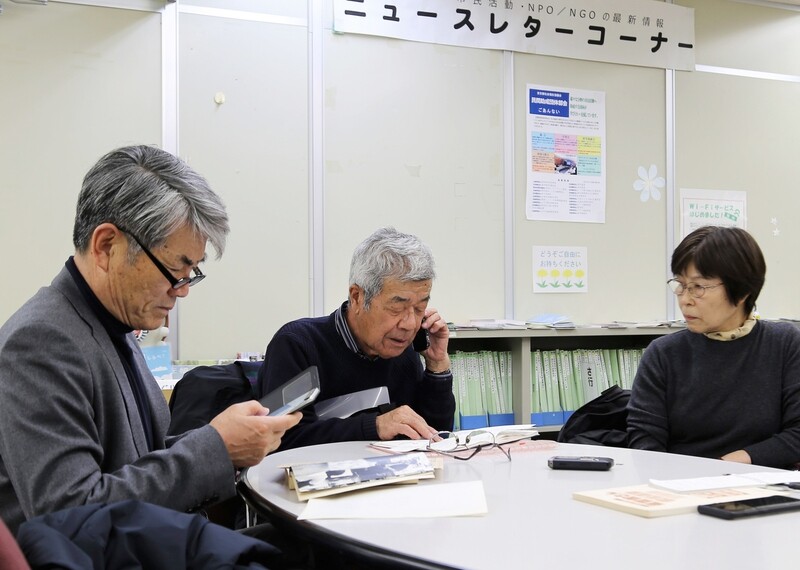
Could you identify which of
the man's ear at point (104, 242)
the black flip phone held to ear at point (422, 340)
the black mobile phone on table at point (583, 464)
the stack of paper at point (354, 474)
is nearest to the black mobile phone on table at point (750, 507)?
the black mobile phone on table at point (583, 464)

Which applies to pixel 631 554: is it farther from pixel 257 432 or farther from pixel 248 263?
pixel 248 263

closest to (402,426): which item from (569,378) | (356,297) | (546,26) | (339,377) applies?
(339,377)

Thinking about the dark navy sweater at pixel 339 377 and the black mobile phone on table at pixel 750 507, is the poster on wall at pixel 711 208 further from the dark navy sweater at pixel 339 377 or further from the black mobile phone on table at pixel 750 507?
the black mobile phone on table at pixel 750 507

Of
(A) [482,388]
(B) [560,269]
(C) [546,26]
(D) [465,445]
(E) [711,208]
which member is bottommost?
(A) [482,388]

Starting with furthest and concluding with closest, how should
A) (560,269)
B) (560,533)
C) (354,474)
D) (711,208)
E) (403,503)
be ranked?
(711,208)
(560,269)
(354,474)
(403,503)
(560,533)

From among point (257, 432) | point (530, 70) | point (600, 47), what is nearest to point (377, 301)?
point (257, 432)

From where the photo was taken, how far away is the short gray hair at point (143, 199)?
1.30 metres

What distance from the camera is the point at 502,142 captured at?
3.78m

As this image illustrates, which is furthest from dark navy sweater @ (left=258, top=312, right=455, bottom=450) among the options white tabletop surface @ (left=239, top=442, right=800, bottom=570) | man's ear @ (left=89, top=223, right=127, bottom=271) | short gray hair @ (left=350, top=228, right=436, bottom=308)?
man's ear @ (left=89, top=223, right=127, bottom=271)

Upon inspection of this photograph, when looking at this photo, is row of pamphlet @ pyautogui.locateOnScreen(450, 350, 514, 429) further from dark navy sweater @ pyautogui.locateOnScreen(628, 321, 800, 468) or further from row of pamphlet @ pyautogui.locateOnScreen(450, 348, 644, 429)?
dark navy sweater @ pyautogui.locateOnScreen(628, 321, 800, 468)

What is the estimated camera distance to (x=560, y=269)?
3869 millimetres

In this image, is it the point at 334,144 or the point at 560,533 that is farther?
the point at 334,144

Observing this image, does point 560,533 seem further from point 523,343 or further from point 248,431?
point 523,343

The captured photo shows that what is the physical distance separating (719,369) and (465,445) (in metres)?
0.93
